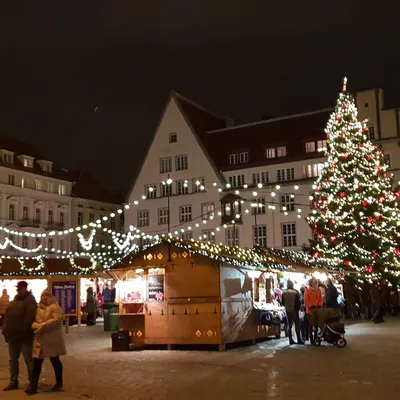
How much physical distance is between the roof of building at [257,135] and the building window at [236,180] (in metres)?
0.84

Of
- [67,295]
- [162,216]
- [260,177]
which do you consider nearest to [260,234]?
[260,177]

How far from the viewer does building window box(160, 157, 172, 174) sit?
175ft

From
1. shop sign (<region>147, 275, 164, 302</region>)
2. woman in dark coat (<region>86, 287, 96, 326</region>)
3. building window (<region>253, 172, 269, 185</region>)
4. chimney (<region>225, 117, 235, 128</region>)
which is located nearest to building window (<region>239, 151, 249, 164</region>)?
building window (<region>253, 172, 269, 185</region>)

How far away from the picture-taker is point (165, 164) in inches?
2106

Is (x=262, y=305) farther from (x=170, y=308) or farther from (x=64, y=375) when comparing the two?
(x=64, y=375)

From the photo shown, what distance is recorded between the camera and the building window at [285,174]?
163 ft

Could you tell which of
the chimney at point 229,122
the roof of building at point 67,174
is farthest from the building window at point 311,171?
the roof of building at point 67,174

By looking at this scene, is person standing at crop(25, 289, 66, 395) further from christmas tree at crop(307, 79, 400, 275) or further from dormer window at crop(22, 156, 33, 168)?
dormer window at crop(22, 156, 33, 168)

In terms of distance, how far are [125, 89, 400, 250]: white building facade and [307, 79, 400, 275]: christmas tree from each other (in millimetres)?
13850

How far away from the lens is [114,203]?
70.9 metres

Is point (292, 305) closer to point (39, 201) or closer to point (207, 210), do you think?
point (207, 210)

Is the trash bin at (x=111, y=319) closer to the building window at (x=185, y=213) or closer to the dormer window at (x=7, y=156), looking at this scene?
the building window at (x=185, y=213)

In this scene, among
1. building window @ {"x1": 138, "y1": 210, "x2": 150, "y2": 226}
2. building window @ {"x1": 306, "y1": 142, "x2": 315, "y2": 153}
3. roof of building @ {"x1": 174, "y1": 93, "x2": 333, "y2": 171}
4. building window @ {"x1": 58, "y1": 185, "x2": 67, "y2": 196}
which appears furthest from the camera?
building window @ {"x1": 58, "y1": 185, "x2": 67, "y2": 196}

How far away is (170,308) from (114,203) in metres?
55.4
